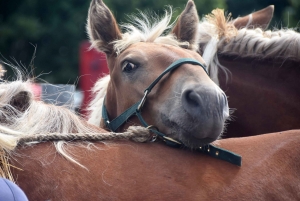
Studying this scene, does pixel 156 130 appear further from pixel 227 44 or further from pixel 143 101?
pixel 227 44

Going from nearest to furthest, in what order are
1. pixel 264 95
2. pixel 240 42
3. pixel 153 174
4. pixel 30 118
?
pixel 153 174 < pixel 30 118 < pixel 264 95 < pixel 240 42

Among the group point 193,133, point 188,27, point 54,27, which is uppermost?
point 188,27

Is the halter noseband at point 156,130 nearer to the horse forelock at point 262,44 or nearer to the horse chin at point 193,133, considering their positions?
the horse chin at point 193,133

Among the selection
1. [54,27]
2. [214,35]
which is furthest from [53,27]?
[214,35]

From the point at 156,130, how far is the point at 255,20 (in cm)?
Answer: 203

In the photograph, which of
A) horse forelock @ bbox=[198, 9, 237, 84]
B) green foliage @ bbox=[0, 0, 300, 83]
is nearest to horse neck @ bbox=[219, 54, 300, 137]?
horse forelock @ bbox=[198, 9, 237, 84]

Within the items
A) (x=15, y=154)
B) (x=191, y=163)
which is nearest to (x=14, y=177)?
(x=15, y=154)

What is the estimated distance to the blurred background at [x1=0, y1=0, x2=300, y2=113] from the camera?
62.0ft

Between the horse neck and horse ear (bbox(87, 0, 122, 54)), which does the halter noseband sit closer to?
horse ear (bbox(87, 0, 122, 54))

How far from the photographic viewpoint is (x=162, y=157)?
215cm

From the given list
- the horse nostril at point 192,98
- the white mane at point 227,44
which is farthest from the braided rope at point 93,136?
the white mane at point 227,44

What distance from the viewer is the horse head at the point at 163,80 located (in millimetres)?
2449

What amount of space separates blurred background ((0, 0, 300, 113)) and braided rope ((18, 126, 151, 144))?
1629cm

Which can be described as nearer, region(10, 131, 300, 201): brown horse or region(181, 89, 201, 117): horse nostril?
region(10, 131, 300, 201): brown horse
